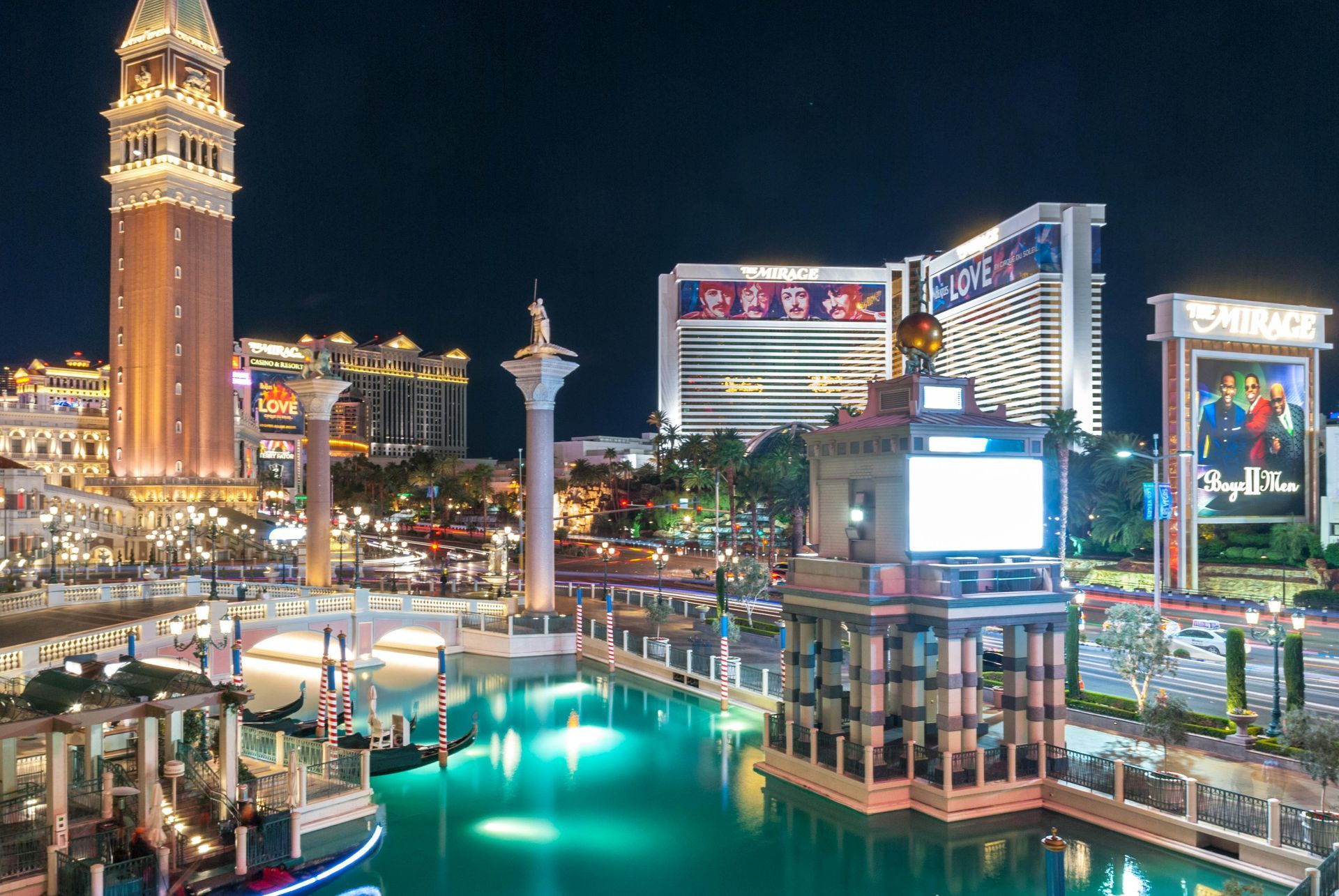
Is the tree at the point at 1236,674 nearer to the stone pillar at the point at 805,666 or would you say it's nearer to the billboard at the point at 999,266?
A: the stone pillar at the point at 805,666

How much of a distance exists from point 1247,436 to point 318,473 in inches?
2158

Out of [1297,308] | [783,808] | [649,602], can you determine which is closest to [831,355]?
[1297,308]

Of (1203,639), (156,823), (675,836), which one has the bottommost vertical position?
(675,836)

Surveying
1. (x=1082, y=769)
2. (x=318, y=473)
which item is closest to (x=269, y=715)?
(x=318, y=473)

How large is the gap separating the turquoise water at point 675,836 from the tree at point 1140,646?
20.1 ft

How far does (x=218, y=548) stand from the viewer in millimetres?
77625

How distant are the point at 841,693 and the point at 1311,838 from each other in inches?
408

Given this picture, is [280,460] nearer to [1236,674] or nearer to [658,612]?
[658,612]

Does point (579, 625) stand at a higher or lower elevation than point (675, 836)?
higher

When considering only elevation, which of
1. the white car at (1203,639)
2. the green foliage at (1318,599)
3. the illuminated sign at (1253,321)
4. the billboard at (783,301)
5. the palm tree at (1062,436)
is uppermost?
the billboard at (783,301)

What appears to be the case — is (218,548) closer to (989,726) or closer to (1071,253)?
(989,726)

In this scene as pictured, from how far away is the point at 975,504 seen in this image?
23.9 meters

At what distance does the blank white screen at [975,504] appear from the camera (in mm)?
23359

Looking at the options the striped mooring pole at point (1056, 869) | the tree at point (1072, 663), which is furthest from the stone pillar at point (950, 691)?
the striped mooring pole at point (1056, 869)
